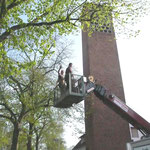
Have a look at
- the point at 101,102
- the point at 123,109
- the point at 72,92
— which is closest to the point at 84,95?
the point at 72,92

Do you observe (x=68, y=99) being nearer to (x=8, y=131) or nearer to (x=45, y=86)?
(x=45, y=86)

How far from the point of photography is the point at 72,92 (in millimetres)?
7824

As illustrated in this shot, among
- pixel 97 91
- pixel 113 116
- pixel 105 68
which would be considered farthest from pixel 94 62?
pixel 97 91

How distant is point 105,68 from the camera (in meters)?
21.2

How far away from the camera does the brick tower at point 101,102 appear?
17.8 meters

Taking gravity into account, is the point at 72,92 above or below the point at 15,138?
above

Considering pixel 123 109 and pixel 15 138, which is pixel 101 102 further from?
pixel 15 138

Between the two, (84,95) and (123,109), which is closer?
(84,95)

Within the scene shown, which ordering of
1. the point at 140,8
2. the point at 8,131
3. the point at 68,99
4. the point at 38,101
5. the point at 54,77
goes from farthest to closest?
the point at 8,131
the point at 54,77
the point at 38,101
the point at 140,8
the point at 68,99

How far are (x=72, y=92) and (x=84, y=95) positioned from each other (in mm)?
631

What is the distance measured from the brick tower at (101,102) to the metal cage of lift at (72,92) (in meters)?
8.72

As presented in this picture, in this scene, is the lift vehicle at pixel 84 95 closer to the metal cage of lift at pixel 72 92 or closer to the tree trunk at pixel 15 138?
the metal cage of lift at pixel 72 92

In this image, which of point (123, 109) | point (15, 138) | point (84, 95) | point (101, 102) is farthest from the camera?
point (101, 102)

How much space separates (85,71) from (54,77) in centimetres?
703
